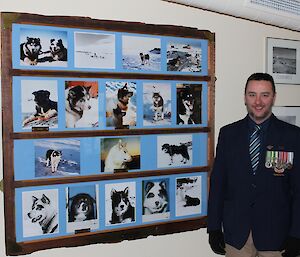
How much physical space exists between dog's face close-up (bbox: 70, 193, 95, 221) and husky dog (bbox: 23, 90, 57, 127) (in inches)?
17.9

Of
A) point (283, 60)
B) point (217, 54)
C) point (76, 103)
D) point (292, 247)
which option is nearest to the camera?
point (292, 247)

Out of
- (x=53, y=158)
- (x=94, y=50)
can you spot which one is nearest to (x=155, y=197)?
(x=53, y=158)

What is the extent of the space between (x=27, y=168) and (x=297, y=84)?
5.92 feet

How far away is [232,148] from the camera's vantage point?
198 centimetres

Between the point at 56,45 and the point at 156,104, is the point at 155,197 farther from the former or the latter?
the point at 56,45

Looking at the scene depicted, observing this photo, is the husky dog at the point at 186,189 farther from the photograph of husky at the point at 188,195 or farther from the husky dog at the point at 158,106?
the husky dog at the point at 158,106

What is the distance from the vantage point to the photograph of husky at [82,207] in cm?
198

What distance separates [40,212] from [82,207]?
8.6 inches

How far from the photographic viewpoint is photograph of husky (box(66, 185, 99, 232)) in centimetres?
198

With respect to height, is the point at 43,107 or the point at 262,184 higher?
the point at 43,107

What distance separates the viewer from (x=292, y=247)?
1.84 m

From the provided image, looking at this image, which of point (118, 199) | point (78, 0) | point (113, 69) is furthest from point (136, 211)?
point (78, 0)

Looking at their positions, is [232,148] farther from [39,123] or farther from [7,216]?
[7,216]

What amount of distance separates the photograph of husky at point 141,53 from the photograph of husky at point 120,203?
0.66m
